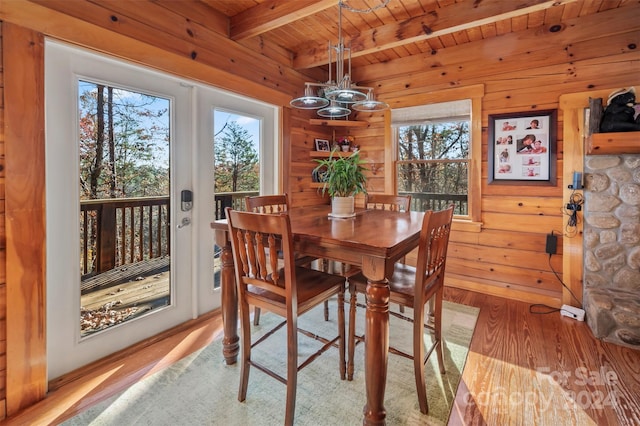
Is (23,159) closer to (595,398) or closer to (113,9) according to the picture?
(113,9)

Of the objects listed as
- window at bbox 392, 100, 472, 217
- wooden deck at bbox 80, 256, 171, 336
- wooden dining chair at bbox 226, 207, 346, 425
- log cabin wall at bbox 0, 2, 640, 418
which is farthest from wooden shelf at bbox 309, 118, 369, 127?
wooden dining chair at bbox 226, 207, 346, 425

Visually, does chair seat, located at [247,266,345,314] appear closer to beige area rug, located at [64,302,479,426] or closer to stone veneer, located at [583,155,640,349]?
beige area rug, located at [64,302,479,426]

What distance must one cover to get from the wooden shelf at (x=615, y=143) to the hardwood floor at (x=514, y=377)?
139cm

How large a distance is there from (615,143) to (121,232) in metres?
3.57

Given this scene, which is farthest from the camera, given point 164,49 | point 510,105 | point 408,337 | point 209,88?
point 510,105

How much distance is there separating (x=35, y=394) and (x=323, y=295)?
5.23ft

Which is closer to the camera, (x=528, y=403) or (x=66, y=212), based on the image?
(x=528, y=403)

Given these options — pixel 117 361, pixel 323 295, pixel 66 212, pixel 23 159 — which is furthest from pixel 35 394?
pixel 323 295

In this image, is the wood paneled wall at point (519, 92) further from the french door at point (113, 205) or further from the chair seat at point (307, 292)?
the chair seat at point (307, 292)

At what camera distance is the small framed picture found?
12.5 feet

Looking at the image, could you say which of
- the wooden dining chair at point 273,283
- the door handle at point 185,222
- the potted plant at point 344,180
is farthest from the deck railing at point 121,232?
the potted plant at point 344,180

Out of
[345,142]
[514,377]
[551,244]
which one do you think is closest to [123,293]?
[514,377]

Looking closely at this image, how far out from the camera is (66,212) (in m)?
1.85

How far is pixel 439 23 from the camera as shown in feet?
8.35
